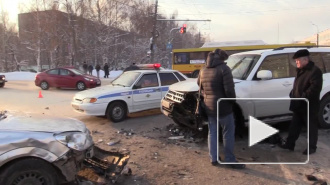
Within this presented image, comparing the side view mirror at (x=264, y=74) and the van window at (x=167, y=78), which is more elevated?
the side view mirror at (x=264, y=74)

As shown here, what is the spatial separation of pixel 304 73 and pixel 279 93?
Result: 1129 millimetres

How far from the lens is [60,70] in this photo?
61.8ft

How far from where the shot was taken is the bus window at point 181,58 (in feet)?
88.1

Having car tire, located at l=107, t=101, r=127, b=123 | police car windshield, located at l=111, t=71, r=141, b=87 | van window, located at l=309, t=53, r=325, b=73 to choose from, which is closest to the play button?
van window, located at l=309, t=53, r=325, b=73

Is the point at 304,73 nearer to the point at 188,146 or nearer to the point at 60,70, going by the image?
the point at 188,146

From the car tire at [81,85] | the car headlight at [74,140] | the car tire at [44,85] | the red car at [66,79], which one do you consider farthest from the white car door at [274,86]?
the car tire at [44,85]

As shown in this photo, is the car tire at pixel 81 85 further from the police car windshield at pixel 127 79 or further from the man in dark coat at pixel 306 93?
the man in dark coat at pixel 306 93

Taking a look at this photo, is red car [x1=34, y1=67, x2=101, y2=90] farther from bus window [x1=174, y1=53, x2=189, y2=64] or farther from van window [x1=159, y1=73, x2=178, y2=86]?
bus window [x1=174, y1=53, x2=189, y2=64]

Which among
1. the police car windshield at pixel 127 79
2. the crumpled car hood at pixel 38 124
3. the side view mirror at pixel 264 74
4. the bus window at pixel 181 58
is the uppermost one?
the bus window at pixel 181 58

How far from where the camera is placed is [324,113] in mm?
6711

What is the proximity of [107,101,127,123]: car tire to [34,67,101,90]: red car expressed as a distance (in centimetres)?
1015

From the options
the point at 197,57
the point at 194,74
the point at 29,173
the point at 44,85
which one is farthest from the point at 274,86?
the point at 197,57

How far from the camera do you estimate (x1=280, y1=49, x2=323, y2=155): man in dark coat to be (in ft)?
16.1

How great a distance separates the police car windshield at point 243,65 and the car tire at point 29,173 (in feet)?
13.5
